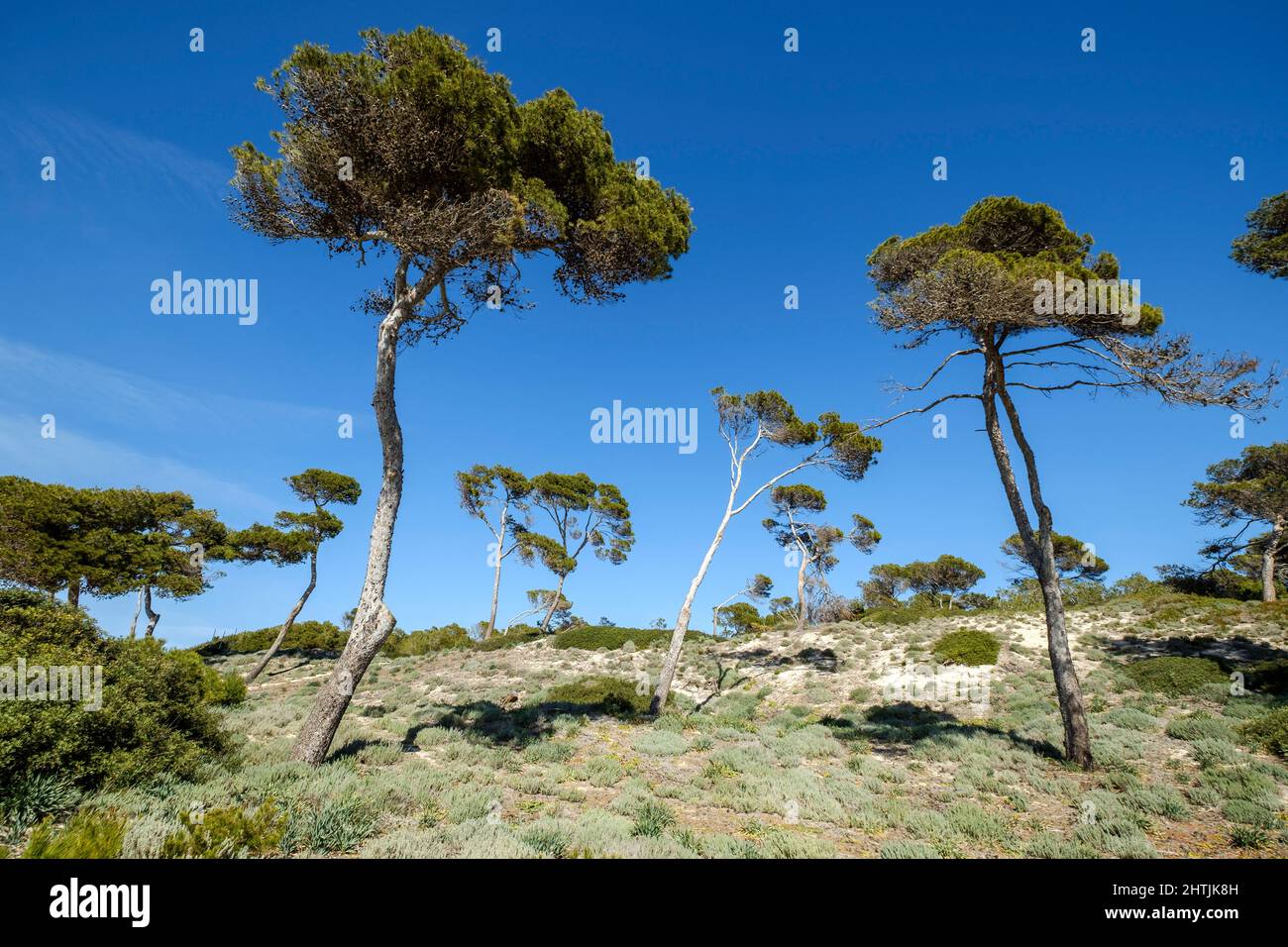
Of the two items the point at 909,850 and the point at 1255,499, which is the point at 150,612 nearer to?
the point at 909,850

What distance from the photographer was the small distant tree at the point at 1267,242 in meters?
13.8

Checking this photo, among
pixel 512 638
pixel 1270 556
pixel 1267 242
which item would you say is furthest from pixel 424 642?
pixel 1270 556

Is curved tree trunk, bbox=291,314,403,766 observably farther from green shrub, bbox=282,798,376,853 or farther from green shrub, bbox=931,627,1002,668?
green shrub, bbox=931,627,1002,668

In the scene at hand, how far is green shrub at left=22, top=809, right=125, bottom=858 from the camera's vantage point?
361 centimetres

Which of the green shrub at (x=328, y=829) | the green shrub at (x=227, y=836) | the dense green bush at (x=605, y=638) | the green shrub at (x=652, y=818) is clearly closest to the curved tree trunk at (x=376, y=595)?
the green shrub at (x=328, y=829)

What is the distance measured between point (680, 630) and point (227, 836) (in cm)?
1352

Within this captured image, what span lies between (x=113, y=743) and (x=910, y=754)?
41.8 feet

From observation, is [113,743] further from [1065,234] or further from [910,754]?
[1065,234]

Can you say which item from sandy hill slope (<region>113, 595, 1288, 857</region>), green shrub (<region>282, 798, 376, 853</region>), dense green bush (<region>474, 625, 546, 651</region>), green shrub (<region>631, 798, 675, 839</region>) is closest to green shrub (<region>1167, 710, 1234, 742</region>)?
sandy hill slope (<region>113, 595, 1288, 857</region>)

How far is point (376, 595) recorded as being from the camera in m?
8.90

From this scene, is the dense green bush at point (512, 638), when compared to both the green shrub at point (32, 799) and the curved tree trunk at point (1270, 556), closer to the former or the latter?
the green shrub at point (32, 799)

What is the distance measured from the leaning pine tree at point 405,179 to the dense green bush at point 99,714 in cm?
188
